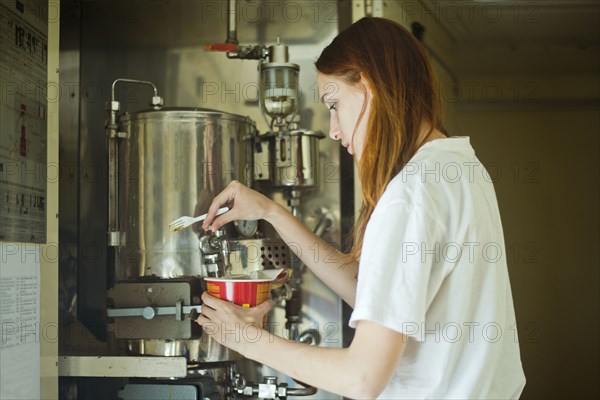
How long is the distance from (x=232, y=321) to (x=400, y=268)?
1.34 feet

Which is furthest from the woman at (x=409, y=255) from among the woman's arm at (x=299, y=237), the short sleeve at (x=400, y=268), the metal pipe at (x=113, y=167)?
the metal pipe at (x=113, y=167)

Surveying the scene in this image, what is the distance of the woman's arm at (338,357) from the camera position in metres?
1.08

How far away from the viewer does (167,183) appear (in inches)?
74.9

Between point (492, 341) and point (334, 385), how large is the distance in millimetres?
241

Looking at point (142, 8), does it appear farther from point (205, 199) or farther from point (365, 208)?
point (365, 208)

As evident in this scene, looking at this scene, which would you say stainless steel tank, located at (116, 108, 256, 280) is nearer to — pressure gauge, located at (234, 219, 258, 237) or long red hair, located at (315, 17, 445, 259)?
pressure gauge, located at (234, 219, 258, 237)

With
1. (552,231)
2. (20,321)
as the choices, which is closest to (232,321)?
(20,321)

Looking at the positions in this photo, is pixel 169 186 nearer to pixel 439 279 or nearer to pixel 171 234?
pixel 171 234

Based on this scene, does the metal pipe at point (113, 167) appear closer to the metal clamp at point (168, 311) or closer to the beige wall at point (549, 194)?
the metal clamp at point (168, 311)

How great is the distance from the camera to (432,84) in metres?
1.29

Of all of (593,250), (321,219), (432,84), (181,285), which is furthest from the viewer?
(593,250)

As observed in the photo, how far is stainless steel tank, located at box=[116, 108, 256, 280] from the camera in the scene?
1.88 m

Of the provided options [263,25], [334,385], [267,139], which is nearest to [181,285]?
[267,139]

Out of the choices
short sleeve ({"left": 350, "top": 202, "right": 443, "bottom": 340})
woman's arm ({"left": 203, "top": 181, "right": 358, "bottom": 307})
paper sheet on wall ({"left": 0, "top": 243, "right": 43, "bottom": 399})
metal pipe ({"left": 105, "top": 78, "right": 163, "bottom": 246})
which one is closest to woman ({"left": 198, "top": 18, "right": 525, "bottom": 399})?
short sleeve ({"left": 350, "top": 202, "right": 443, "bottom": 340})
